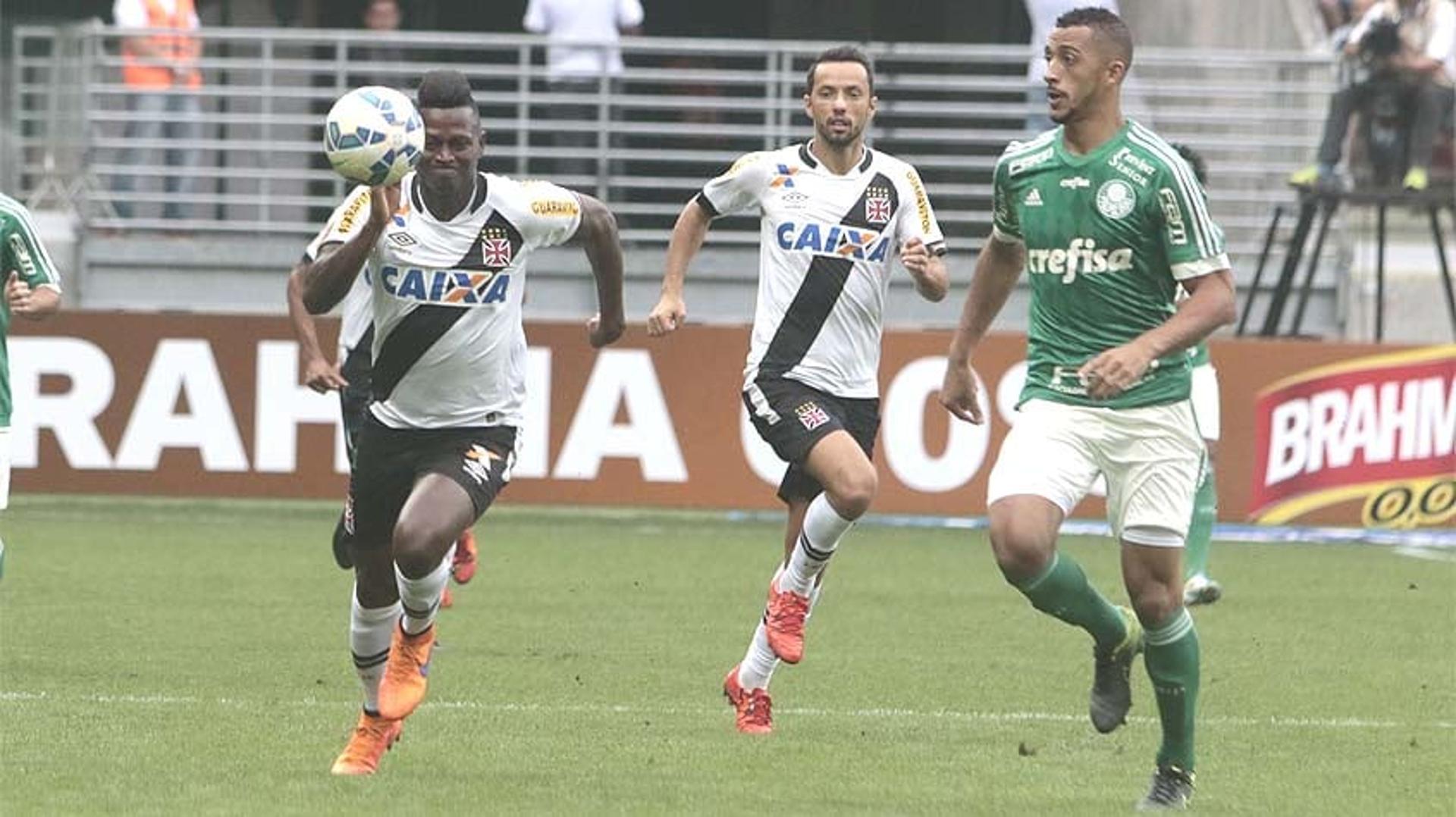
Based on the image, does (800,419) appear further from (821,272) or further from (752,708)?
(752,708)

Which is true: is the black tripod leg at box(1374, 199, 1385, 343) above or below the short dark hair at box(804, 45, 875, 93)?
below

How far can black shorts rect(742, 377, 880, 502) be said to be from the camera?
1091cm

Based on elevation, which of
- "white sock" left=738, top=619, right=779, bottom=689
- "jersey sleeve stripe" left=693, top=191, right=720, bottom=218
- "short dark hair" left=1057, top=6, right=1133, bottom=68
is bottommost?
"white sock" left=738, top=619, right=779, bottom=689

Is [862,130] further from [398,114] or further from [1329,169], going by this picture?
[1329,169]

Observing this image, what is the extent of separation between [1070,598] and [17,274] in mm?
3980

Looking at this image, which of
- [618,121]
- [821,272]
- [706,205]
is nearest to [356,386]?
[706,205]

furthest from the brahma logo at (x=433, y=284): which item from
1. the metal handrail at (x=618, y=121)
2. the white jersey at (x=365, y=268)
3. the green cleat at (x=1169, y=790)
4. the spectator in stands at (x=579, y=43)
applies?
the spectator in stands at (x=579, y=43)

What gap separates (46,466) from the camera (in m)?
20.0

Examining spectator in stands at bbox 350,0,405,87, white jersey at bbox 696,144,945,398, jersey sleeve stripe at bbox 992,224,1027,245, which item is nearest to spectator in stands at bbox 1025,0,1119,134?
spectator in stands at bbox 350,0,405,87

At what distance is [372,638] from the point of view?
30.9 feet

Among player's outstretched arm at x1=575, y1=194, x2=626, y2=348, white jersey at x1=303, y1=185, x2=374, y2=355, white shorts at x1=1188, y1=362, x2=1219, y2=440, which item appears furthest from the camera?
white shorts at x1=1188, y1=362, x2=1219, y2=440

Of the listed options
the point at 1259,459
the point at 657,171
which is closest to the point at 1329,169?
the point at 1259,459

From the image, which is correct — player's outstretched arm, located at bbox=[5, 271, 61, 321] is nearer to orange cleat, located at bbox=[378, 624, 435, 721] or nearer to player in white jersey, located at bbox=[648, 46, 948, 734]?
orange cleat, located at bbox=[378, 624, 435, 721]

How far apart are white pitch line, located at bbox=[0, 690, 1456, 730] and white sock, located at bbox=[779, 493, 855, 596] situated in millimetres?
490
